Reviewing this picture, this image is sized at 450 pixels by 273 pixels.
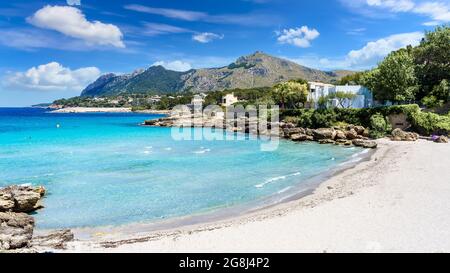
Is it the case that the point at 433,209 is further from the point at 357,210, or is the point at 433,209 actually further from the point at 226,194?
the point at 226,194

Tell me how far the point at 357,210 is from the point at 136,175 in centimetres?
1931

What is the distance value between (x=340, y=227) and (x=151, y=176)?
744 inches

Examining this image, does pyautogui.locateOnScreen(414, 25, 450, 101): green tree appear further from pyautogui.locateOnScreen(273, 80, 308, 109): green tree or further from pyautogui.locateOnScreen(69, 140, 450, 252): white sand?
pyautogui.locateOnScreen(69, 140, 450, 252): white sand

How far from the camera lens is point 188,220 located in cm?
1841

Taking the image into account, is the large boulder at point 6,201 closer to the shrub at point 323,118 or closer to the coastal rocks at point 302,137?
the coastal rocks at point 302,137

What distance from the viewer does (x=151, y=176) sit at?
98.1ft

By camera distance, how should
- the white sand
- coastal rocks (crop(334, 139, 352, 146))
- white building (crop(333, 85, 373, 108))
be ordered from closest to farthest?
the white sand, coastal rocks (crop(334, 139, 352, 146)), white building (crop(333, 85, 373, 108))

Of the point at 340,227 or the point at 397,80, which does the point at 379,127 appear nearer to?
the point at 397,80

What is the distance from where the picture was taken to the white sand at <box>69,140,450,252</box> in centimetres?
1245

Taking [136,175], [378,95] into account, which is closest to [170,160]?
[136,175]

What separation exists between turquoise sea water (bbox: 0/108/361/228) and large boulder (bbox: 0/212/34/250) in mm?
2169

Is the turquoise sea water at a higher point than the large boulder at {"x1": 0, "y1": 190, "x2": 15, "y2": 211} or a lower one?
lower

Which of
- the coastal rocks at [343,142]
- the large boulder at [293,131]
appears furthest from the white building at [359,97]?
the coastal rocks at [343,142]

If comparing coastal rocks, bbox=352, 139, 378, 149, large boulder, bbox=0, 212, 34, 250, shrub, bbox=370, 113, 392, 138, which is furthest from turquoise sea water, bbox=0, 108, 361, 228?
shrub, bbox=370, 113, 392, 138
